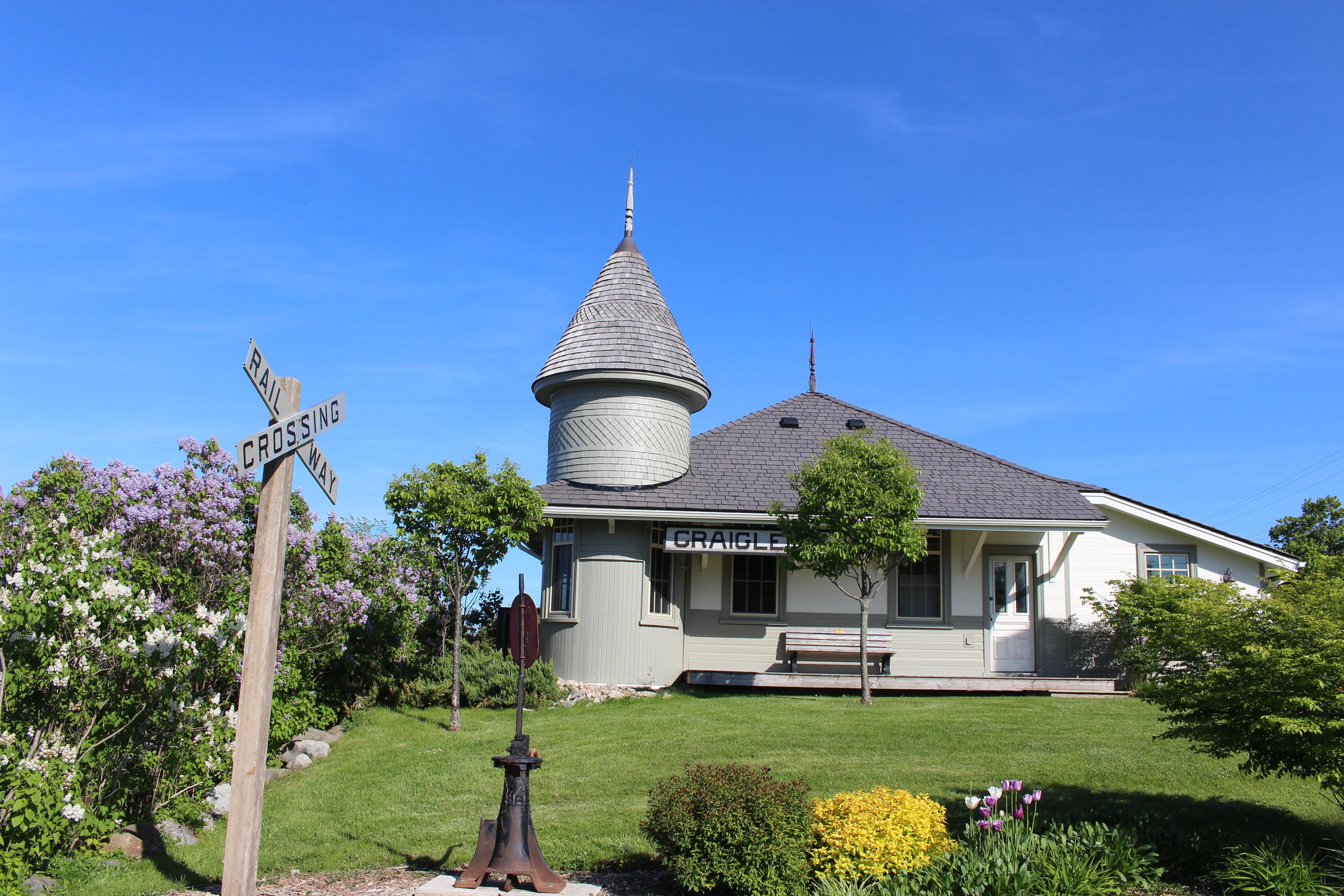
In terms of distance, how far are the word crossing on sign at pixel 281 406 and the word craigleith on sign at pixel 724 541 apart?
36.8 feet

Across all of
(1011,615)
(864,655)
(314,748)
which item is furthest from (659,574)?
(314,748)

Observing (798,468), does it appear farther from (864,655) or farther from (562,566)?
(562,566)

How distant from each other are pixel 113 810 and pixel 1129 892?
8.67m

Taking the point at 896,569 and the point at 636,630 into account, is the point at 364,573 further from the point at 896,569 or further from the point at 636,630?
the point at 896,569

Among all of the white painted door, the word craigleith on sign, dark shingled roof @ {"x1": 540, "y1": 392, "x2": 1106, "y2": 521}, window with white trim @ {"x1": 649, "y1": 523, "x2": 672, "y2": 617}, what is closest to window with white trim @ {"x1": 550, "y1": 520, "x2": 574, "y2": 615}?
dark shingled roof @ {"x1": 540, "y1": 392, "x2": 1106, "y2": 521}

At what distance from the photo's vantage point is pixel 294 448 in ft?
21.7

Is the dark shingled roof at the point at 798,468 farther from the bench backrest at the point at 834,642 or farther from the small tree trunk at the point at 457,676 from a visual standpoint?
the small tree trunk at the point at 457,676

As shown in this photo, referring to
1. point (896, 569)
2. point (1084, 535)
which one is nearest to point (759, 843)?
point (896, 569)

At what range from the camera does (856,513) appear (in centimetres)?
1556

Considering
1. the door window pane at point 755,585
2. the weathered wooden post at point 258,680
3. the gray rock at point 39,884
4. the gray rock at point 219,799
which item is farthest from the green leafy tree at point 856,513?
the gray rock at point 39,884

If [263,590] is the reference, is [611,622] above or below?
below

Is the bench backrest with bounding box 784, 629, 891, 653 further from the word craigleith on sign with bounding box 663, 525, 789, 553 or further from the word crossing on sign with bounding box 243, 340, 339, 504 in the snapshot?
the word crossing on sign with bounding box 243, 340, 339, 504

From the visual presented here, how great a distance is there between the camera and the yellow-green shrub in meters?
6.96

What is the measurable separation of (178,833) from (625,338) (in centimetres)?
1183
